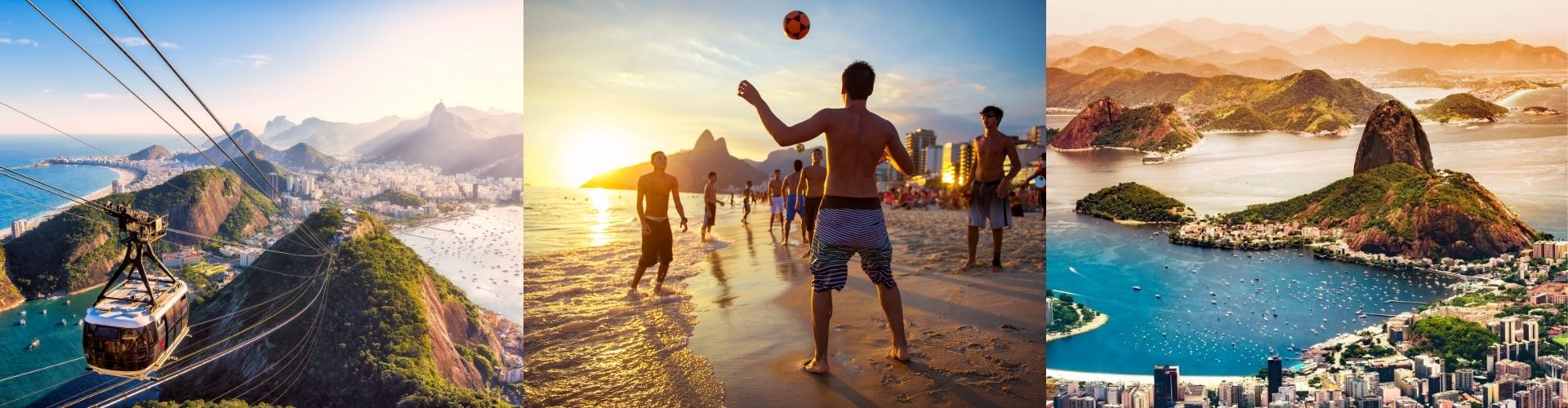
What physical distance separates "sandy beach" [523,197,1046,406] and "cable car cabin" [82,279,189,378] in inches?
79.5

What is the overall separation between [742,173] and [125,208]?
35.1 metres

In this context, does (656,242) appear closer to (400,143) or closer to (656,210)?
(656,210)

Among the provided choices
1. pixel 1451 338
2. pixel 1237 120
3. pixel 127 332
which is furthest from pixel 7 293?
pixel 1451 338

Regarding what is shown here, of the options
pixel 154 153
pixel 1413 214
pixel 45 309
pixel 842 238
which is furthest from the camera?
pixel 154 153

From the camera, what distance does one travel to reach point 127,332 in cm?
347

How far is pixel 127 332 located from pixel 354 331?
3313 millimetres

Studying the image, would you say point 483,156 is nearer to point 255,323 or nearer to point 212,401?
point 255,323

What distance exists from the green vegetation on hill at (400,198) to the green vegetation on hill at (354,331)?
33 cm

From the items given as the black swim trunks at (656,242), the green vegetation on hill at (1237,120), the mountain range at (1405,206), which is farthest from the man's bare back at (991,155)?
the black swim trunks at (656,242)

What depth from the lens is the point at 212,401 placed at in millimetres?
5781

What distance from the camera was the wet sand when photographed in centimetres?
288

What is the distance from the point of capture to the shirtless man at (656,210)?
5465mm

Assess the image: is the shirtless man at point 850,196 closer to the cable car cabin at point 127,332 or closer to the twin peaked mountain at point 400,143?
the cable car cabin at point 127,332

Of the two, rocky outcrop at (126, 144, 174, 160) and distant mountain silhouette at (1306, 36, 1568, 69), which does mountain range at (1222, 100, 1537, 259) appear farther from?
rocky outcrop at (126, 144, 174, 160)
